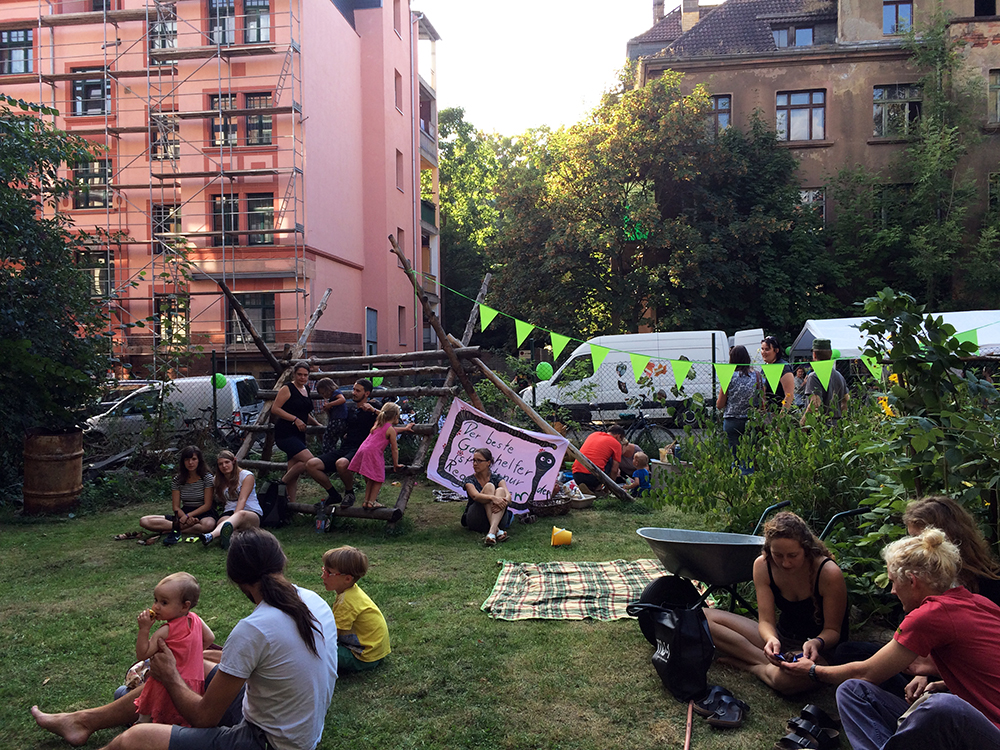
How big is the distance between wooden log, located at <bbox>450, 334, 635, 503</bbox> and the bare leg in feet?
19.1

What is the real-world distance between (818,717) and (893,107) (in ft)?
93.5

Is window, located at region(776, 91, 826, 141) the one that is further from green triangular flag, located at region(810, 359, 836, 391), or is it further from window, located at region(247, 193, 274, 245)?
→ green triangular flag, located at region(810, 359, 836, 391)

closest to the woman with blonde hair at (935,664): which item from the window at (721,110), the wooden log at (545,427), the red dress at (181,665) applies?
the red dress at (181,665)

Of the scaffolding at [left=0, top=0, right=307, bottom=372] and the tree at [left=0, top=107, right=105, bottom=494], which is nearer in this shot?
the tree at [left=0, top=107, right=105, bottom=494]

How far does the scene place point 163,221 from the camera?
23.3m

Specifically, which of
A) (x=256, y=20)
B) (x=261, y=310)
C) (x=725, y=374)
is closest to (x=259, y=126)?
(x=256, y=20)

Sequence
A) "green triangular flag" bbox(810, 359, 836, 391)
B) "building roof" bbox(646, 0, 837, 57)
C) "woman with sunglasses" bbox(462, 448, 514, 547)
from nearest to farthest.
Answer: "woman with sunglasses" bbox(462, 448, 514, 547), "green triangular flag" bbox(810, 359, 836, 391), "building roof" bbox(646, 0, 837, 57)

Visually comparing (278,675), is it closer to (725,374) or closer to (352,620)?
(352,620)

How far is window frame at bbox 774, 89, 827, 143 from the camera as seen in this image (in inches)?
1073

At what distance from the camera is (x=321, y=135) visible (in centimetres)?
2475

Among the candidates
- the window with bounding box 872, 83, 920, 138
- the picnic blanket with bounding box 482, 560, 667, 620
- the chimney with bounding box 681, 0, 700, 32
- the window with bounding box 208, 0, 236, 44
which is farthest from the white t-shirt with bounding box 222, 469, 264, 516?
the chimney with bounding box 681, 0, 700, 32

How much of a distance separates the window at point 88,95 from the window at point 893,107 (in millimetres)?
26074

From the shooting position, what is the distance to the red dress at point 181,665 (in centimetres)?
351

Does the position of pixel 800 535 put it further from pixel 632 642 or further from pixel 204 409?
pixel 204 409
